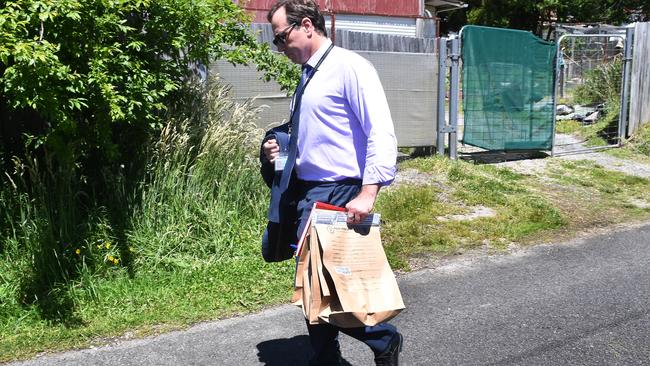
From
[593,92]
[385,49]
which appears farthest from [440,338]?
[593,92]

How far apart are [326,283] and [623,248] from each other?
4.18 m

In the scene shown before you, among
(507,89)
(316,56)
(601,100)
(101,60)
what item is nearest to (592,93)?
(601,100)

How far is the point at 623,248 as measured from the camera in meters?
6.10

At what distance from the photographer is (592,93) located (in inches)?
512

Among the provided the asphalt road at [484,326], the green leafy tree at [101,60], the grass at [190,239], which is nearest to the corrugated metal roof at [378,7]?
the grass at [190,239]

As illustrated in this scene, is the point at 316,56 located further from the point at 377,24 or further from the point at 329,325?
the point at 377,24

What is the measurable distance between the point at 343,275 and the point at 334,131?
0.67 metres

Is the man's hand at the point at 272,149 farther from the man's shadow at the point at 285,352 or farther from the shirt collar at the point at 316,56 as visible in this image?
the man's shadow at the point at 285,352

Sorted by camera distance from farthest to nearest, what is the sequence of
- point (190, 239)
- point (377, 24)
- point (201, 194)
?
point (377, 24) < point (201, 194) < point (190, 239)

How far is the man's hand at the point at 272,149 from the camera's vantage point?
331 centimetres

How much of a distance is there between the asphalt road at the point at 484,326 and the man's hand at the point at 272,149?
131 cm

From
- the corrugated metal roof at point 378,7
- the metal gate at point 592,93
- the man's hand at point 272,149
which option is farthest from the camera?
the corrugated metal roof at point 378,7

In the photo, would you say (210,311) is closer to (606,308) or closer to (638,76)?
(606,308)

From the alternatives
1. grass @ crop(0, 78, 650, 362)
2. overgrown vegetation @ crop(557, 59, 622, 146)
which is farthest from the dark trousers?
overgrown vegetation @ crop(557, 59, 622, 146)
